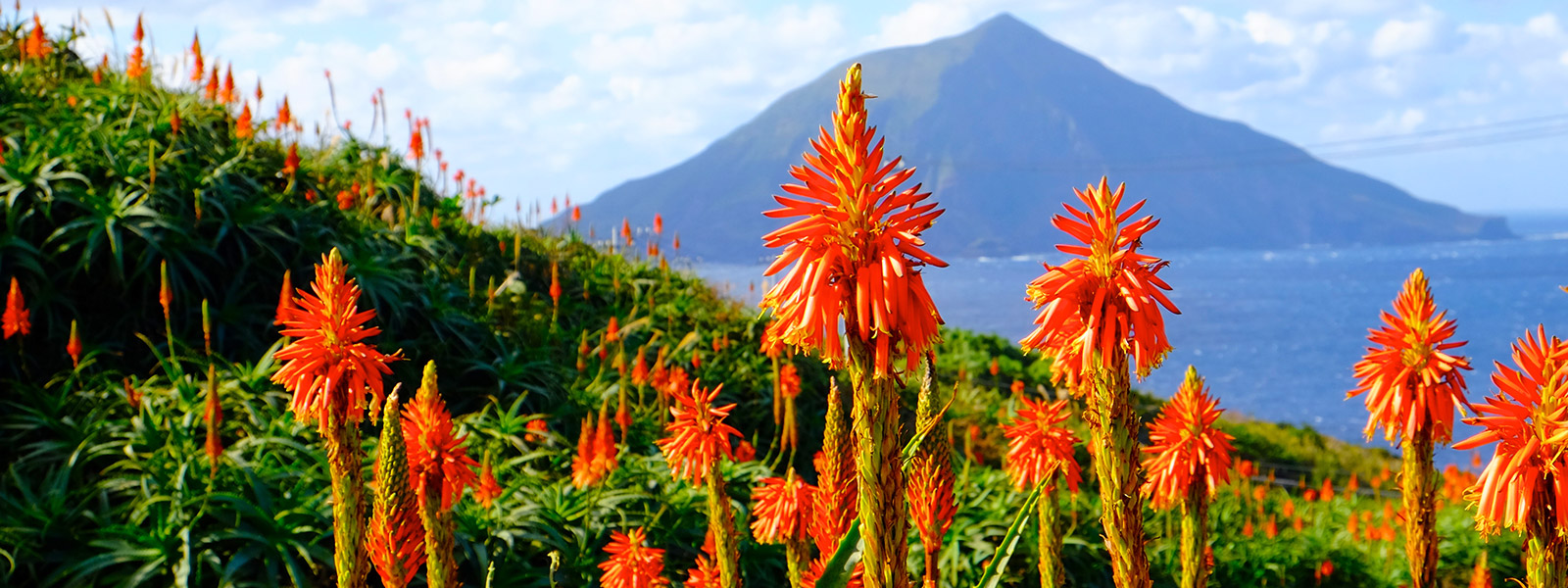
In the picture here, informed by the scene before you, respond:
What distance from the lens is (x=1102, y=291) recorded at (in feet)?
4.99

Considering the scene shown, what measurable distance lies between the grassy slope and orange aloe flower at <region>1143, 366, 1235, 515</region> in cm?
252

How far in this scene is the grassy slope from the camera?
4727 millimetres

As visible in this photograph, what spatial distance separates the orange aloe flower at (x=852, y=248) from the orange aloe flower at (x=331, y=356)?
1276 millimetres

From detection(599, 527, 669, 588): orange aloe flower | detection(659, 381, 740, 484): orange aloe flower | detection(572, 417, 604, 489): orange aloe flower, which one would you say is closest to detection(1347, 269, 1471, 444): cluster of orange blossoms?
detection(659, 381, 740, 484): orange aloe flower

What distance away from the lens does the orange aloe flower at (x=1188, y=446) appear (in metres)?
3.04

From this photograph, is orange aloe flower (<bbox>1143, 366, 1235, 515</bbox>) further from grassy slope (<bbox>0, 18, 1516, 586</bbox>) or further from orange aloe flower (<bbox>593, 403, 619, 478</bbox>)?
grassy slope (<bbox>0, 18, 1516, 586</bbox>)

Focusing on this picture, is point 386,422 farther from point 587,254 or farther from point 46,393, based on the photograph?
point 587,254

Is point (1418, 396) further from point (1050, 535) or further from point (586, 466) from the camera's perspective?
point (586, 466)

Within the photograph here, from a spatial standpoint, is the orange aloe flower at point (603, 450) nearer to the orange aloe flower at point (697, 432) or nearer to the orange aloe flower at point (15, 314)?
the orange aloe flower at point (697, 432)

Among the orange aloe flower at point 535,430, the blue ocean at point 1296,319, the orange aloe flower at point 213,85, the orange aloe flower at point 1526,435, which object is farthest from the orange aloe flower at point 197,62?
the blue ocean at point 1296,319

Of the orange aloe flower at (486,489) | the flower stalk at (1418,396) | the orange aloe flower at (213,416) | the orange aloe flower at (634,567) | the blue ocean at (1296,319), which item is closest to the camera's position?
the flower stalk at (1418,396)

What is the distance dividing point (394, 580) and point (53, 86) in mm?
9379

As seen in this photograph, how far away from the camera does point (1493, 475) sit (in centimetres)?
186

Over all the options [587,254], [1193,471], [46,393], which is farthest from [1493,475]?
[587,254]
